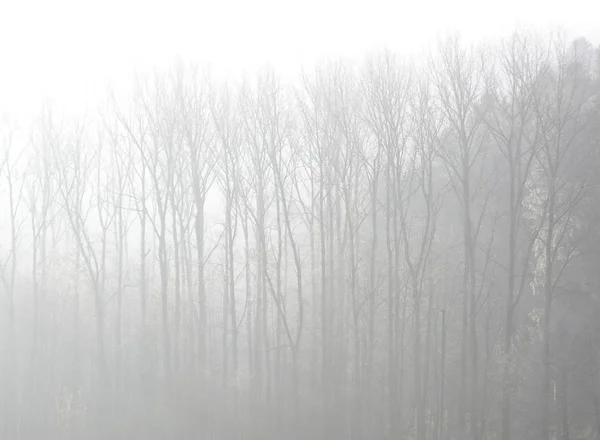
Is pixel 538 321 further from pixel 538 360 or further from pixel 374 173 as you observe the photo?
pixel 374 173

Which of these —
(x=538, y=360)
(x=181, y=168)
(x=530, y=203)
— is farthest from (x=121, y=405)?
(x=530, y=203)

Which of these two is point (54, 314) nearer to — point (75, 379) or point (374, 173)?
point (75, 379)

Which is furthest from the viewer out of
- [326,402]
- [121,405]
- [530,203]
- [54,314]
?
[54,314]

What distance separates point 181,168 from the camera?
60.1 feet

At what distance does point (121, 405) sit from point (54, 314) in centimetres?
554

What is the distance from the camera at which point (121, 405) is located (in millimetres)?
17422

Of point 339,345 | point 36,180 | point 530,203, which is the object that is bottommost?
point 339,345

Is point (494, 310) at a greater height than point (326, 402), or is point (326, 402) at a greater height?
point (494, 310)

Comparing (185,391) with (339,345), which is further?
(339,345)

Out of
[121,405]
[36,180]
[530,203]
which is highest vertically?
[36,180]

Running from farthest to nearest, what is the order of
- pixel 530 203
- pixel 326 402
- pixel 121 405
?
pixel 530 203 → pixel 121 405 → pixel 326 402

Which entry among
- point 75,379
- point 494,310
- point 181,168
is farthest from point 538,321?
point 75,379

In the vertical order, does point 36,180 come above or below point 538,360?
above

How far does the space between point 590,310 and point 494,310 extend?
3759 mm
